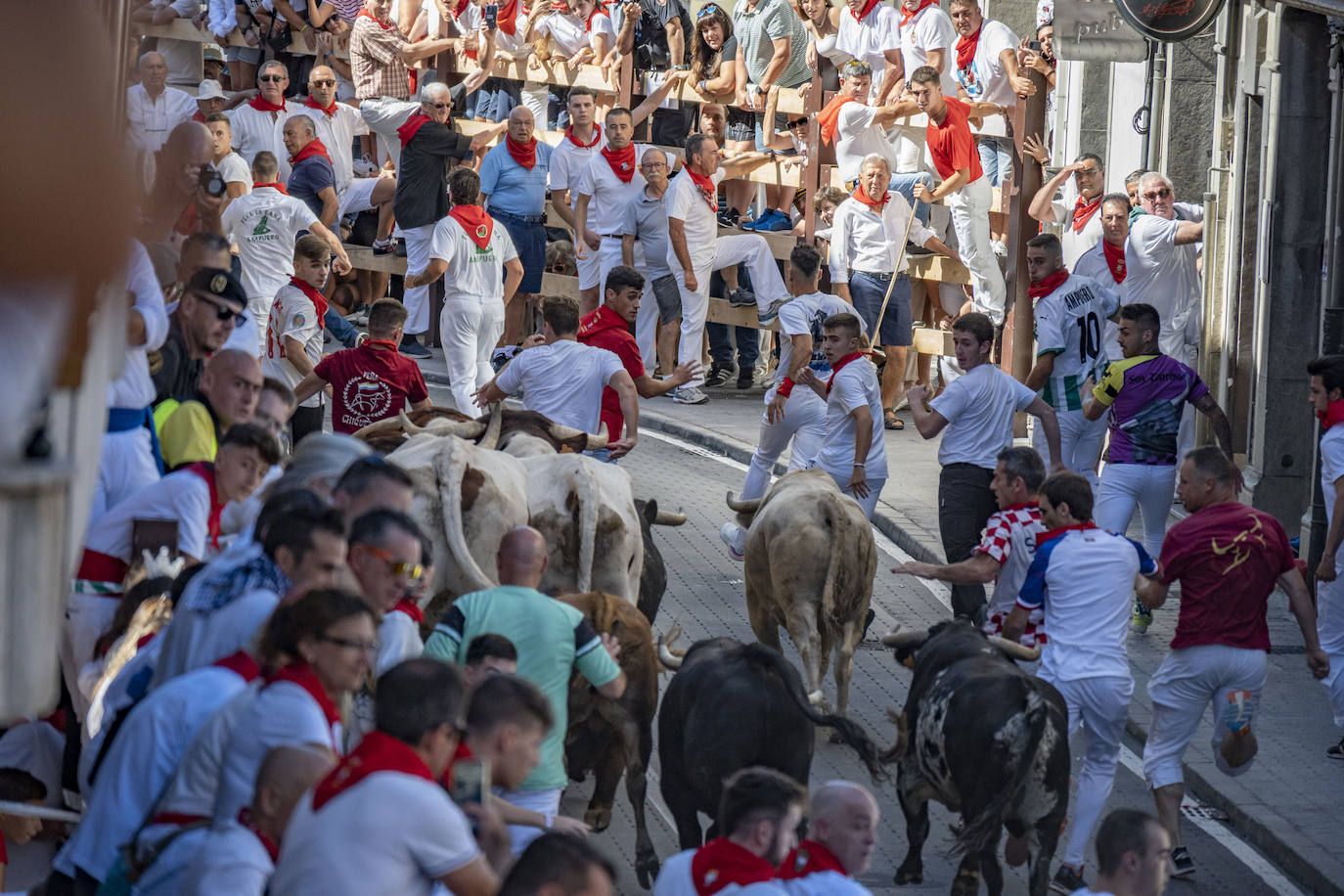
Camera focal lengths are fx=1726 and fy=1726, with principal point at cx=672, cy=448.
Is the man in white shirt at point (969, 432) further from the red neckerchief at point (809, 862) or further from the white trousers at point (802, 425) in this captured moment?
the red neckerchief at point (809, 862)

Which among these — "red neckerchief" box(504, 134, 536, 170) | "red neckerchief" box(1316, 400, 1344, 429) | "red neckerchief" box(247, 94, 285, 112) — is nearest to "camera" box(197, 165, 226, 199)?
"red neckerchief" box(1316, 400, 1344, 429)

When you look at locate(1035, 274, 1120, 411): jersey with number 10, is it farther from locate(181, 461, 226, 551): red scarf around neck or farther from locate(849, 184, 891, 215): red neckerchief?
locate(181, 461, 226, 551): red scarf around neck

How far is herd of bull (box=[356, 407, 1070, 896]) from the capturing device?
7.48m

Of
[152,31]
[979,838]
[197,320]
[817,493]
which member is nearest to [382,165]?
[152,31]

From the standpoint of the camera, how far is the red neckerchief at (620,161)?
19.1 m

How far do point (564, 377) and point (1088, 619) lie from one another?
4.86 metres

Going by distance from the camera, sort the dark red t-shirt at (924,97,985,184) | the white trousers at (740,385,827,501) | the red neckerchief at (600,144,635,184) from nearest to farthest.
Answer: the white trousers at (740,385,827,501) < the dark red t-shirt at (924,97,985,184) < the red neckerchief at (600,144,635,184)

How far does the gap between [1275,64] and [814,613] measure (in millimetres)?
7544

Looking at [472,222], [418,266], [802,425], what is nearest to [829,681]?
[802,425]

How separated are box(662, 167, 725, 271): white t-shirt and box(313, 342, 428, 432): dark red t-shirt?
748cm

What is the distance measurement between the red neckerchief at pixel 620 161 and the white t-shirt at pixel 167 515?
13134 millimetres

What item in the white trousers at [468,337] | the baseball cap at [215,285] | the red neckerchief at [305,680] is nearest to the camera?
the red neckerchief at [305,680]

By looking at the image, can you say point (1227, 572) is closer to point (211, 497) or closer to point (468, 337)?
point (211, 497)

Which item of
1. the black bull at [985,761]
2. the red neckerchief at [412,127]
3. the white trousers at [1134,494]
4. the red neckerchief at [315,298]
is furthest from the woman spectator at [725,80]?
the black bull at [985,761]
